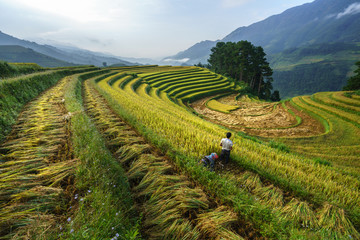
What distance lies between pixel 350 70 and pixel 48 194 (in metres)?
230

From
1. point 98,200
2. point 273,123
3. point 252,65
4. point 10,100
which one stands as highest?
point 252,65

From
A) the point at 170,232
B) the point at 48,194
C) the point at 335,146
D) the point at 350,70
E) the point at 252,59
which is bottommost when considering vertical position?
the point at 335,146

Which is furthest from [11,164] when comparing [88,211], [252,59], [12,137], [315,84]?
[315,84]

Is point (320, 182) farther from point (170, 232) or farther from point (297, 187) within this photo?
point (170, 232)

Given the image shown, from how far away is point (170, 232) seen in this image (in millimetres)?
2217

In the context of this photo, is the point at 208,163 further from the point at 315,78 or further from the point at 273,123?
the point at 315,78

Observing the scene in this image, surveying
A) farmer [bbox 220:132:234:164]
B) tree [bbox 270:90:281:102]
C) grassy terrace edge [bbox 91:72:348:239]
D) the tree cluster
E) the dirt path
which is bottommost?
the dirt path

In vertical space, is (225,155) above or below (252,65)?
below

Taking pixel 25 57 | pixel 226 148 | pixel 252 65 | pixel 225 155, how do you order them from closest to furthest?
pixel 226 148 → pixel 225 155 → pixel 252 65 → pixel 25 57

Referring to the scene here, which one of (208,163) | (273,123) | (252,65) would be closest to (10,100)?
(208,163)

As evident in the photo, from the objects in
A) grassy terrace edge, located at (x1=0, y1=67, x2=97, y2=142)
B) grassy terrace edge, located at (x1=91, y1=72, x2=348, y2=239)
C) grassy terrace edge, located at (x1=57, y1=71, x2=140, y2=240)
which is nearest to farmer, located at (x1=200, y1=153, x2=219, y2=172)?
grassy terrace edge, located at (x1=91, y1=72, x2=348, y2=239)

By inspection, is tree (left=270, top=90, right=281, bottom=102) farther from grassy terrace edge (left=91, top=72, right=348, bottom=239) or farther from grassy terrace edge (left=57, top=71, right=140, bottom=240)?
grassy terrace edge (left=57, top=71, right=140, bottom=240)

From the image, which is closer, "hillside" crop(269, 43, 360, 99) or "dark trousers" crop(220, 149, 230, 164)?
"dark trousers" crop(220, 149, 230, 164)

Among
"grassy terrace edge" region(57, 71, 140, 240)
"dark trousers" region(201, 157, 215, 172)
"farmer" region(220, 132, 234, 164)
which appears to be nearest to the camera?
"grassy terrace edge" region(57, 71, 140, 240)
